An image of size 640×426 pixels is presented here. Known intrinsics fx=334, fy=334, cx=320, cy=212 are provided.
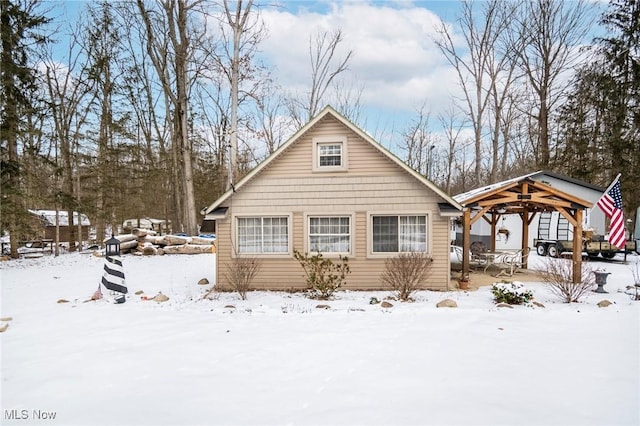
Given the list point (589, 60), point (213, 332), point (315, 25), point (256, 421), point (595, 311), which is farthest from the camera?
point (315, 25)

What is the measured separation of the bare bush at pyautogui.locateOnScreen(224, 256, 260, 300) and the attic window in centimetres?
307

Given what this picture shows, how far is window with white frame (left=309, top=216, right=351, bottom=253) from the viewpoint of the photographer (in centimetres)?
909

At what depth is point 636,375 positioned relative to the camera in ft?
13.5

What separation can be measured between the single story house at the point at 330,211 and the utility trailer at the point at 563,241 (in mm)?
9824

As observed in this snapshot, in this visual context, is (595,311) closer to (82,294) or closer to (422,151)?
(82,294)

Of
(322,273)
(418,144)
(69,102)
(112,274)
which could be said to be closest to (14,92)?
(69,102)

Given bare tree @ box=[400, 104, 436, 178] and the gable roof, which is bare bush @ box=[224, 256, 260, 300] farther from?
bare tree @ box=[400, 104, 436, 178]

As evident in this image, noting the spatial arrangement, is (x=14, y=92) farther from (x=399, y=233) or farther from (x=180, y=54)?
(x=399, y=233)

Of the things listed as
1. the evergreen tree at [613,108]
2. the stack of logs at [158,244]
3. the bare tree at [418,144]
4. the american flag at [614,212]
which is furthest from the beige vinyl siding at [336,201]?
the bare tree at [418,144]

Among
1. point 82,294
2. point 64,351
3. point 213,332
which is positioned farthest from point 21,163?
point 213,332

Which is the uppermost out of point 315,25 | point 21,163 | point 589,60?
point 315,25

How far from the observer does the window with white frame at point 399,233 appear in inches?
352

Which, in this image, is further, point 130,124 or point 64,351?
point 130,124

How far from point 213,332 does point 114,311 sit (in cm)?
283
